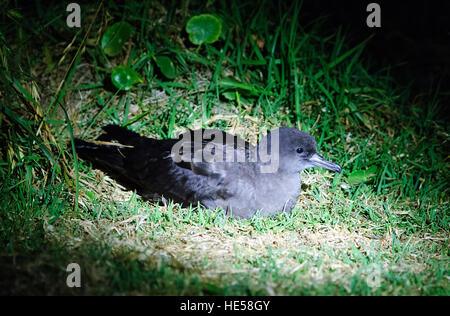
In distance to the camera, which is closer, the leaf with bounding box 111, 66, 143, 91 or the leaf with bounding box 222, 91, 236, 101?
the leaf with bounding box 111, 66, 143, 91

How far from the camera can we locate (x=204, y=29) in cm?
438

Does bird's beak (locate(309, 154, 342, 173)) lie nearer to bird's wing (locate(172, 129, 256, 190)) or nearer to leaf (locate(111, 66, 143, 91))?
bird's wing (locate(172, 129, 256, 190))

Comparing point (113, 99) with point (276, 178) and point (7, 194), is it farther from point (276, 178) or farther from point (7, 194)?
point (276, 178)

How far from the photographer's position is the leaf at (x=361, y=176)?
3.71 meters

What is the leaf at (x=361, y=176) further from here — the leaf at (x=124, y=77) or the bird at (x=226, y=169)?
the leaf at (x=124, y=77)

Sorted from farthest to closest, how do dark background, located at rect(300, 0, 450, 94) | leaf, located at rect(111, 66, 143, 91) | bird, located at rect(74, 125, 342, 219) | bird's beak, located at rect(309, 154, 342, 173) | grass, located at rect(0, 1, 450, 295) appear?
dark background, located at rect(300, 0, 450, 94), leaf, located at rect(111, 66, 143, 91), bird's beak, located at rect(309, 154, 342, 173), bird, located at rect(74, 125, 342, 219), grass, located at rect(0, 1, 450, 295)

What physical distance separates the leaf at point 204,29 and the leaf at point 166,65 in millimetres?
366

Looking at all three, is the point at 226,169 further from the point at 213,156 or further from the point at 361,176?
the point at 361,176

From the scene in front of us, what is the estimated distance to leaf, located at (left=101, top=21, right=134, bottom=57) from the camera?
427 cm

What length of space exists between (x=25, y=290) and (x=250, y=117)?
2714mm

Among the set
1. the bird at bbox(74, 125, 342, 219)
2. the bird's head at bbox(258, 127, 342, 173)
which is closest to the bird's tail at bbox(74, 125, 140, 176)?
the bird at bbox(74, 125, 342, 219)

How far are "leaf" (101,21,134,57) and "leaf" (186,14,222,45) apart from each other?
2.14ft

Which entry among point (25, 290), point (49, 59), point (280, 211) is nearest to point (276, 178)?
point (280, 211)

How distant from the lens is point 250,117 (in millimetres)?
4230
